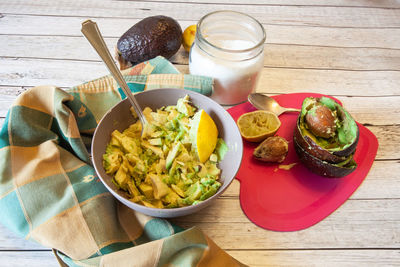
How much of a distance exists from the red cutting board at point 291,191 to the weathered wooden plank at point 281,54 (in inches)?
17.2

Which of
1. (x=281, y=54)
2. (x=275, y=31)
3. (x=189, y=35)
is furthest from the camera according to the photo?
(x=275, y=31)

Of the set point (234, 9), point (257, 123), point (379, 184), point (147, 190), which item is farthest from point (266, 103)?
point (234, 9)

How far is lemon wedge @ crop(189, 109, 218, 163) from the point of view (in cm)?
83

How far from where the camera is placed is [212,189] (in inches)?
30.3

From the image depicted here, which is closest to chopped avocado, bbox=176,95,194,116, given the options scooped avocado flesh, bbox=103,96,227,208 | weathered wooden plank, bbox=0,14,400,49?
scooped avocado flesh, bbox=103,96,227,208

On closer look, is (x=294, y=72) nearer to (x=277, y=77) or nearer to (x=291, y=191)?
(x=277, y=77)

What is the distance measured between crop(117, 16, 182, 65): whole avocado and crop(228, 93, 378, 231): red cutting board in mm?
455

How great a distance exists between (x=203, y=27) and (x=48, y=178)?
2.19 ft

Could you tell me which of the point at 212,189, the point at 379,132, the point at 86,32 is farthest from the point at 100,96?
the point at 379,132

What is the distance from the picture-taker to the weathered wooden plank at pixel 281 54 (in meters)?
1.23

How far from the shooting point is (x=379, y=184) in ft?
3.12

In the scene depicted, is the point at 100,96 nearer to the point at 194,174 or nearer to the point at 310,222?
the point at 194,174

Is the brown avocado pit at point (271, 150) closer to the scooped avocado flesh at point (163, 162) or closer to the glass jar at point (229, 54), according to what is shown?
the scooped avocado flesh at point (163, 162)

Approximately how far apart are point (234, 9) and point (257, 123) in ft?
2.48
